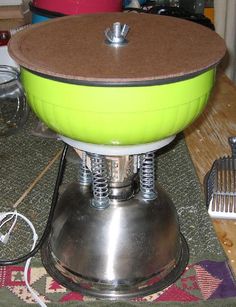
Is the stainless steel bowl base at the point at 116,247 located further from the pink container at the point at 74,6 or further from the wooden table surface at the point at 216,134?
the pink container at the point at 74,6

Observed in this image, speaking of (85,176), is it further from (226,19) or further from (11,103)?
(226,19)

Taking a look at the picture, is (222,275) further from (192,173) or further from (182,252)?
(192,173)

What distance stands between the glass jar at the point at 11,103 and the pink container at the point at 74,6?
139mm

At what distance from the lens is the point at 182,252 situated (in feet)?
2.26

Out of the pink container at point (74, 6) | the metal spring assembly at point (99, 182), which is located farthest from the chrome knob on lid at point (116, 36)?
the pink container at point (74, 6)

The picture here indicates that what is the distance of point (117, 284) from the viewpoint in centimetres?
63

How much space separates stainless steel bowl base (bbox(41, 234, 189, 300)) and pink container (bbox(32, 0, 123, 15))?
47 cm

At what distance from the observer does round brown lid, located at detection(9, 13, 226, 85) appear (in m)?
0.48

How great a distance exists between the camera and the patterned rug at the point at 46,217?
2.05 feet

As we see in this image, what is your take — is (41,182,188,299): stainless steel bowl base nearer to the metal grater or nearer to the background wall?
the metal grater

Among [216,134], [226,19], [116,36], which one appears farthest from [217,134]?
[226,19]

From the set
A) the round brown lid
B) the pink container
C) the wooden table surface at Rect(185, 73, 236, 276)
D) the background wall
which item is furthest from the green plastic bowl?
the background wall

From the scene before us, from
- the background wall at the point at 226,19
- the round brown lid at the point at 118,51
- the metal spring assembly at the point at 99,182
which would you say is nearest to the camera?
the round brown lid at the point at 118,51

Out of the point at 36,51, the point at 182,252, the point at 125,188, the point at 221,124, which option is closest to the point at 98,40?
the point at 36,51
